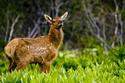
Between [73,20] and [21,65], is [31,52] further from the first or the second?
[73,20]

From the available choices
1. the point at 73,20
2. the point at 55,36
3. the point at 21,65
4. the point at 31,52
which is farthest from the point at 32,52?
the point at 73,20

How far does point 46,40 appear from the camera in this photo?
1176cm

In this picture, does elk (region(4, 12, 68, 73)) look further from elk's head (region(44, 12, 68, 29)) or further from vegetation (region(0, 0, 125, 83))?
vegetation (region(0, 0, 125, 83))

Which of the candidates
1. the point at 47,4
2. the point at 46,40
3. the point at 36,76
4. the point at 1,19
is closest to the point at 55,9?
the point at 47,4

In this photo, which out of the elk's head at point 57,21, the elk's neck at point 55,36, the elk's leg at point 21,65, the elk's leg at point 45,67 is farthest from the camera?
the elk's neck at point 55,36

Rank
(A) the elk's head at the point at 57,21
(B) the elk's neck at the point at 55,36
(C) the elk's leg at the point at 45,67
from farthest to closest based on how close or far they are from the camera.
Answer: (B) the elk's neck at the point at 55,36 < (A) the elk's head at the point at 57,21 < (C) the elk's leg at the point at 45,67

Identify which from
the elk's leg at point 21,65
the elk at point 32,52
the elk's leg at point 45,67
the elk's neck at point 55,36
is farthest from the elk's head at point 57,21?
the elk's leg at point 21,65

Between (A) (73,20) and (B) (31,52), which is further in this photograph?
(A) (73,20)

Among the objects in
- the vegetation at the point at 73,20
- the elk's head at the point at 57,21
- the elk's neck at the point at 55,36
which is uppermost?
the elk's head at the point at 57,21

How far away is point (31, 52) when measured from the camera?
1134 centimetres

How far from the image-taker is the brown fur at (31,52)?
1127 centimetres

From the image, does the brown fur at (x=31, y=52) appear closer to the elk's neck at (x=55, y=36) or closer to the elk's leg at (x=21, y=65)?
the elk's leg at (x=21, y=65)

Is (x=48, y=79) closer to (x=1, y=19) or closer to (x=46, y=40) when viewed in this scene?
(x=46, y=40)

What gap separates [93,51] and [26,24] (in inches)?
249
